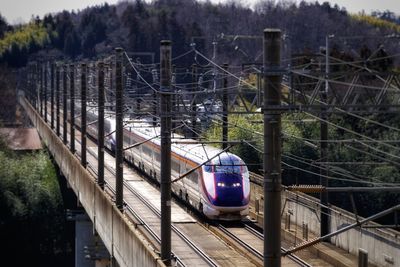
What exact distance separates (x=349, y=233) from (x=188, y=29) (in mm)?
83082

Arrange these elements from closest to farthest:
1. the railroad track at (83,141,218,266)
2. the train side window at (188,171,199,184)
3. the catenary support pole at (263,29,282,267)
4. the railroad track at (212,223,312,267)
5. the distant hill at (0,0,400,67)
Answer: the catenary support pole at (263,29,282,267)
the railroad track at (83,141,218,266)
the railroad track at (212,223,312,267)
the train side window at (188,171,199,184)
the distant hill at (0,0,400,67)

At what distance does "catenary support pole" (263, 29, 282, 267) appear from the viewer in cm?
1293

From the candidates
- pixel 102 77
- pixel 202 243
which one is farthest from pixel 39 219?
pixel 202 243

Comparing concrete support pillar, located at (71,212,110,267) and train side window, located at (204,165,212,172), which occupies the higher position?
train side window, located at (204,165,212,172)

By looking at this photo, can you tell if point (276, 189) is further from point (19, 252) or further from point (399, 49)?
point (399, 49)

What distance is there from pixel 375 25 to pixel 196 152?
355ft

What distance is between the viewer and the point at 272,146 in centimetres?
1312

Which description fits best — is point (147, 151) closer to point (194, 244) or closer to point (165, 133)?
point (194, 244)

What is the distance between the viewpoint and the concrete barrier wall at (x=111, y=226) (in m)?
22.4

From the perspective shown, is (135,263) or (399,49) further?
(399,49)

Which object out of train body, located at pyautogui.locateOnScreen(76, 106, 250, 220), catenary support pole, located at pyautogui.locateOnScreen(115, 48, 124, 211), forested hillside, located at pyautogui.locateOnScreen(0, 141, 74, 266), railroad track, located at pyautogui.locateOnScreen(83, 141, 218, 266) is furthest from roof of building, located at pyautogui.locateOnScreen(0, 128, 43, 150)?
catenary support pole, located at pyautogui.locateOnScreen(115, 48, 124, 211)

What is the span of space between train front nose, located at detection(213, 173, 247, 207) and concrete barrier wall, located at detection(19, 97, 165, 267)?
383 cm

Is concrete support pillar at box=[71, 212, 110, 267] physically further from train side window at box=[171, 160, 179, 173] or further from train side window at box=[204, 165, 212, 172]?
train side window at box=[204, 165, 212, 172]

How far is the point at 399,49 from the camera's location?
3553 inches
